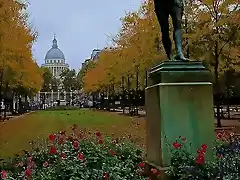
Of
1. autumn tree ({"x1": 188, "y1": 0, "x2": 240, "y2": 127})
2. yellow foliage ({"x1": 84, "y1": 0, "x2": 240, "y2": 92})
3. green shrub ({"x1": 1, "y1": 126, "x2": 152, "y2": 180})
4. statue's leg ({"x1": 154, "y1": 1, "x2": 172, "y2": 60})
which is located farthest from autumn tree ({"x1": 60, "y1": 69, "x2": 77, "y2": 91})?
statue's leg ({"x1": 154, "y1": 1, "x2": 172, "y2": 60})

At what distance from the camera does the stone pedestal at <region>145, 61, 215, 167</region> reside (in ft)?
21.9

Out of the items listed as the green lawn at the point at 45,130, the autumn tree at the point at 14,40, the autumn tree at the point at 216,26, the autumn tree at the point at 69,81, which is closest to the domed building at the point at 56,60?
the autumn tree at the point at 69,81

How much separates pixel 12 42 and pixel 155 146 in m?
21.3

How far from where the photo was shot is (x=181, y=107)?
6.75 m

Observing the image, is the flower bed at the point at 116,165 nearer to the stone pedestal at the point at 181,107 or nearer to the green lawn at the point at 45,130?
the stone pedestal at the point at 181,107

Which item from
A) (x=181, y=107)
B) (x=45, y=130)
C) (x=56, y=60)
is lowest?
(x=45, y=130)

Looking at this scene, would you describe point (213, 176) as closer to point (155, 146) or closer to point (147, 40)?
point (155, 146)

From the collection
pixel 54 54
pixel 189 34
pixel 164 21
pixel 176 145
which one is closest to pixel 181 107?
pixel 176 145

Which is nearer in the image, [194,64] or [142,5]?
[194,64]

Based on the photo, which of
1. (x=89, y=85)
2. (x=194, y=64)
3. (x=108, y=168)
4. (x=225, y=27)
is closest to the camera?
(x=108, y=168)

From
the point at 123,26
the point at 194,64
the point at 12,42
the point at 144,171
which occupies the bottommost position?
the point at 144,171

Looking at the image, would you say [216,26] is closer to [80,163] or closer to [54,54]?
→ [80,163]

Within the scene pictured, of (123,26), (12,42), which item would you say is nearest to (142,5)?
(123,26)

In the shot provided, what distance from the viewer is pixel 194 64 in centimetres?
703
